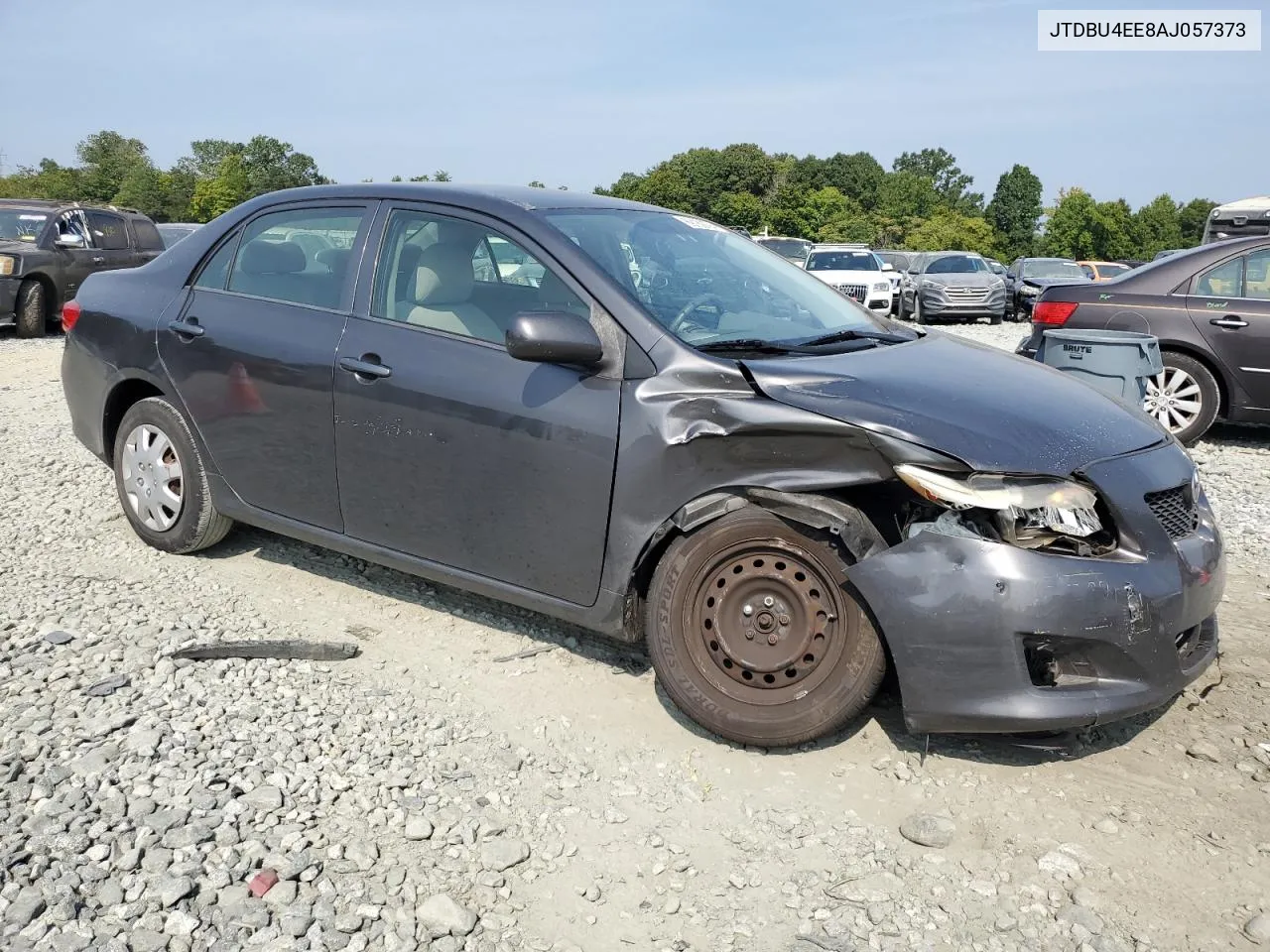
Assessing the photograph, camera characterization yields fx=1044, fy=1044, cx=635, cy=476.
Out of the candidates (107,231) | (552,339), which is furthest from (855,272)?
(552,339)

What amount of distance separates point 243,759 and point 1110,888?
2456 mm

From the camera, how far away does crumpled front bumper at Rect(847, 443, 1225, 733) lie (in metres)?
2.86

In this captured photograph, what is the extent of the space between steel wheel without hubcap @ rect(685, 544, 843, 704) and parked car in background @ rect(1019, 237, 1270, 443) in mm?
5203

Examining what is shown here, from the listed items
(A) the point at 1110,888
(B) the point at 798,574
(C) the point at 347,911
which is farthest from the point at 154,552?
(A) the point at 1110,888

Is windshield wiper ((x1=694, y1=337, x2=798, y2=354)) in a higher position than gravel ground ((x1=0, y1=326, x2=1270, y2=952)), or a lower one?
higher

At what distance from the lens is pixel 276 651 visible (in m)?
3.88

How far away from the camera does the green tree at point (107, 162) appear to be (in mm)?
87812

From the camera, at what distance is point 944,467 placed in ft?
9.66

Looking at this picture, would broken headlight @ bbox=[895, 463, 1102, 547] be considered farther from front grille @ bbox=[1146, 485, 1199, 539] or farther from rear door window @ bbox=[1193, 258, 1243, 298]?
rear door window @ bbox=[1193, 258, 1243, 298]

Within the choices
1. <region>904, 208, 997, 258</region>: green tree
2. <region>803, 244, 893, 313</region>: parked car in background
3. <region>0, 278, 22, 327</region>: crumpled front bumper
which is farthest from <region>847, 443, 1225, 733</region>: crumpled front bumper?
<region>904, 208, 997, 258</region>: green tree

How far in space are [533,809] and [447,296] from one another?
1884mm

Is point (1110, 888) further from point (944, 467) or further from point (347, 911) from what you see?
point (347, 911)

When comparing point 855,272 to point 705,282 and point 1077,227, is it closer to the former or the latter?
point 705,282

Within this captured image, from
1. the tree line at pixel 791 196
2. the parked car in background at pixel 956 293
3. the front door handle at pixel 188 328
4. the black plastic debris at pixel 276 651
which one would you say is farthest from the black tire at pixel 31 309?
the tree line at pixel 791 196
